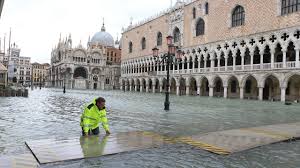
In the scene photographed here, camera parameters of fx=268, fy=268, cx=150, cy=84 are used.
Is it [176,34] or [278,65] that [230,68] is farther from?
[176,34]

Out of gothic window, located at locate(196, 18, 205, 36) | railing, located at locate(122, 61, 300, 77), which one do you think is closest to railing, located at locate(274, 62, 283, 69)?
railing, located at locate(122, 61, 300, 77)

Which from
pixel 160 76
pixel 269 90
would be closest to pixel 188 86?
pixel 160 76

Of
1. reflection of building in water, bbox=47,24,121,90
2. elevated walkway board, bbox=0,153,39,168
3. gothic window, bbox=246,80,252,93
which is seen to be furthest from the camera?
reflection of building in water, bbox=47,24,121,90

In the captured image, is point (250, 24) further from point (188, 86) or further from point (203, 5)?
point (188, 86)

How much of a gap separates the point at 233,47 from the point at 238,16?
420 cm

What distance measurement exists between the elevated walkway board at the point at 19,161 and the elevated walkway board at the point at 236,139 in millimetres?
3317

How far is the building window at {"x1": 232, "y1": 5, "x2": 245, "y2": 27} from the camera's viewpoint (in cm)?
3420

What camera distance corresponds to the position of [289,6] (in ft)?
94.0

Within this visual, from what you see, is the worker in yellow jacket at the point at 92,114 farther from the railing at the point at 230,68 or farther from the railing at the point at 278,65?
the railing at the point at 278,65

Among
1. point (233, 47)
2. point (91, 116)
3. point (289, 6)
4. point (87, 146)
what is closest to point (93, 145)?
point (87, 146)

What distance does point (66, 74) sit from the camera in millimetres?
75688

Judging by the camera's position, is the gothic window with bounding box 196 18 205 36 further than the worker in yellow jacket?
Yes

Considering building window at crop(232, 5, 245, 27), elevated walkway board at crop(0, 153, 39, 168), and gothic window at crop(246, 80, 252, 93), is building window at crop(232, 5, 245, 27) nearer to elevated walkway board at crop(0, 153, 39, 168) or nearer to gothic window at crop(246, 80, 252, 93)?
gothic window at crop(246, 80, 252, 93)

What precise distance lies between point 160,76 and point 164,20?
34.7 feet
